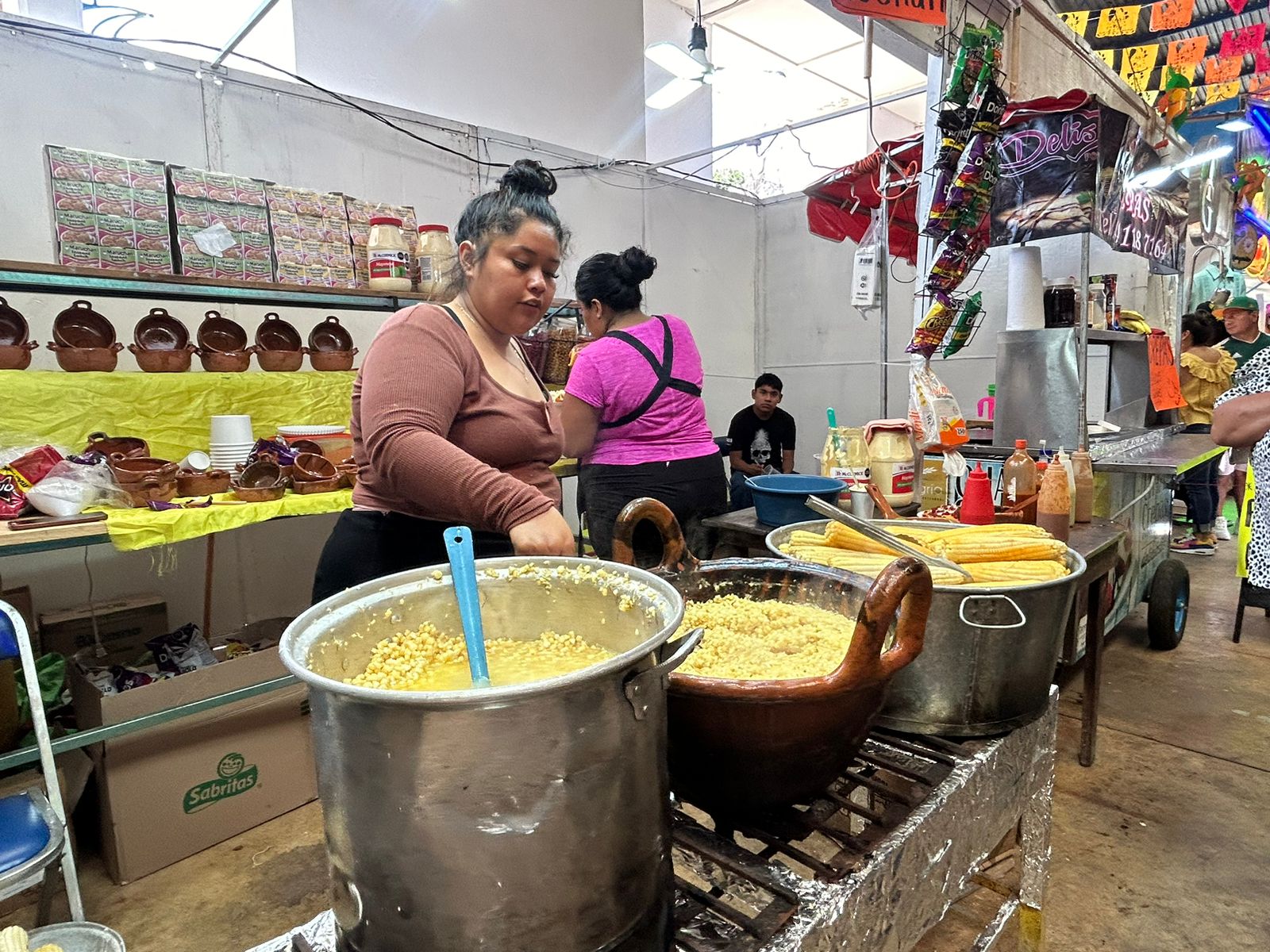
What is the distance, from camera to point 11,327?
108 inches

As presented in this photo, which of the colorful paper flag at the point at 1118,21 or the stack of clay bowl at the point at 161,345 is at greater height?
the colorful paper flag at the point at 1118,21

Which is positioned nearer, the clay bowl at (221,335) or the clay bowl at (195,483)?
the clay bowl at (195,483)

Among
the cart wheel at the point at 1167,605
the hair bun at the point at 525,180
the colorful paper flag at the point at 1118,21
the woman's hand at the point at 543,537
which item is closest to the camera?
the woman's hand at the point at 543,537

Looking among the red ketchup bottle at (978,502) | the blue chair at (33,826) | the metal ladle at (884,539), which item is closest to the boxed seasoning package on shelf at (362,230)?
the blue chair at (33,826)

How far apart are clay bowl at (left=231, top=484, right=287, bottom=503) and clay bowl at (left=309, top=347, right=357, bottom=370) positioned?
3.30 ft

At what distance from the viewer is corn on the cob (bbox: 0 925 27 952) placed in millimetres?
801

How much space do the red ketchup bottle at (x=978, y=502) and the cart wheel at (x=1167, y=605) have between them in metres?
2.43

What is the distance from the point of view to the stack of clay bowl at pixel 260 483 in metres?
2.63

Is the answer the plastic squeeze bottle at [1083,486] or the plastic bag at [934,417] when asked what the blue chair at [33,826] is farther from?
the plastic squeeze bottle at [1083,486]

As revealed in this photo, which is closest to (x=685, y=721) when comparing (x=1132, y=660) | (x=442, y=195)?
(x=1132, y=660)

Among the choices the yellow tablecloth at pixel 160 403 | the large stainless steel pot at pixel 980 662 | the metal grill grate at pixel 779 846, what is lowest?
the metal grill grate at pixel 779 846

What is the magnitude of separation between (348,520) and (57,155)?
2107 millimetres

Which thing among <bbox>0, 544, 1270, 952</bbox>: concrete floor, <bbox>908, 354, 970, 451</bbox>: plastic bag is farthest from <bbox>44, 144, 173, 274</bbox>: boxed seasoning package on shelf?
<bbox>908, 354, 970, 451</bbox>: plastic bag

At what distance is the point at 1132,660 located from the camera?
373 cm
